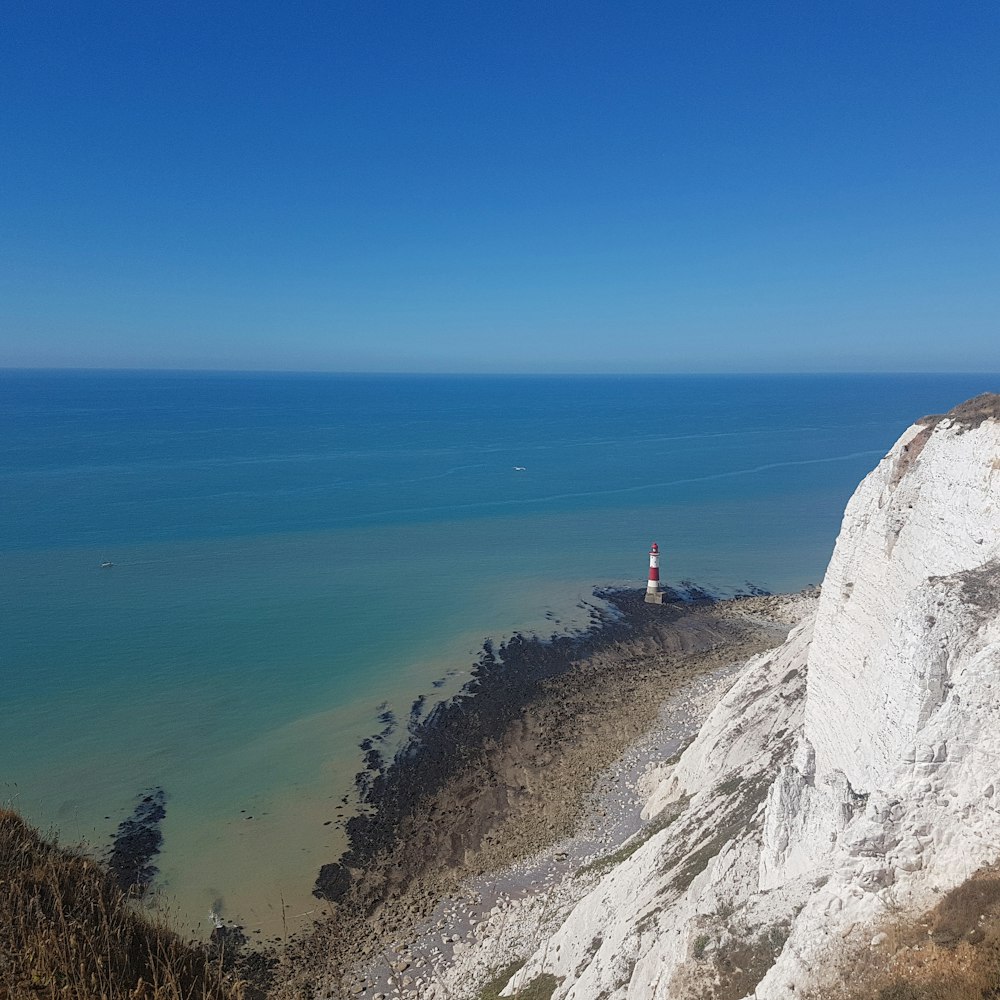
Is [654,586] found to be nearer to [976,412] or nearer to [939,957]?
[976,412]

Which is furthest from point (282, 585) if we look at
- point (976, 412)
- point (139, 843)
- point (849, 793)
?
point (976, 412)

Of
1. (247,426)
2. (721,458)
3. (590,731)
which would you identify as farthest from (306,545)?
(247,426)

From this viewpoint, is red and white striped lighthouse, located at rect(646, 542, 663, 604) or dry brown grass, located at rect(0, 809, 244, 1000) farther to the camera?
red and white striped lighthouse, located at rect(646, 542, 663, 604)

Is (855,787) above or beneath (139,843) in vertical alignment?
above

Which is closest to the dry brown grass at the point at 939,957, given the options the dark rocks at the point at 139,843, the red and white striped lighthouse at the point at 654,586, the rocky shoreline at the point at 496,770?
the rocky shoreline at the point at 496,770

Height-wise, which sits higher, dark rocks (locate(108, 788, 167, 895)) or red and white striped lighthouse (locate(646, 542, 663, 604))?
red and white striped lighthouse (locate(646, 542, 663, 604))

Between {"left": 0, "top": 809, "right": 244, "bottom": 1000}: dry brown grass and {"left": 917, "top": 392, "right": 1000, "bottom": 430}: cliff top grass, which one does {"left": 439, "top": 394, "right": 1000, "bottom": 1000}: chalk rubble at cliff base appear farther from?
{"left": 0, "top": 809, "right": 244, "bottom": 1000}: dry brown grass

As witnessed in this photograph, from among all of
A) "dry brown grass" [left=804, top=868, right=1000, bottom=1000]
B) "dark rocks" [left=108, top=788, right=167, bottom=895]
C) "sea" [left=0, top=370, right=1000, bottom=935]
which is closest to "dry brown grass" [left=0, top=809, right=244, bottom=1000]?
"sea" [left=0, top=370, right=1000, bottom=935]
